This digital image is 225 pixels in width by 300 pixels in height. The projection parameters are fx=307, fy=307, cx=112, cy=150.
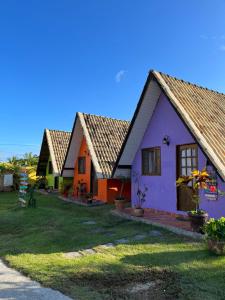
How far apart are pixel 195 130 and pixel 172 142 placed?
2296 millimetres

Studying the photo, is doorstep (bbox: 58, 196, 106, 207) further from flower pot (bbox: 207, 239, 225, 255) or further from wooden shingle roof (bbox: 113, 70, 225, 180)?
flower pot (bbox: 207, 239, 225, 255)

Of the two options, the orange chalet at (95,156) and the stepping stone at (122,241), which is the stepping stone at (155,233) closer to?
the stepping stone at (122,241)

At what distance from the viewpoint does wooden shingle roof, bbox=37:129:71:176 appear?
22.3 m

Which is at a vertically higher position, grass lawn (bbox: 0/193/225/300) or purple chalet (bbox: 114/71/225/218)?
purple chalet (bbox: 114/71/225/218)

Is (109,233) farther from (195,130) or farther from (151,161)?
(151,161)

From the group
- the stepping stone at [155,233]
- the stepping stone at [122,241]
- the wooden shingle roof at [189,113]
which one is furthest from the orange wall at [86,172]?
the stepping stone at [122,241]

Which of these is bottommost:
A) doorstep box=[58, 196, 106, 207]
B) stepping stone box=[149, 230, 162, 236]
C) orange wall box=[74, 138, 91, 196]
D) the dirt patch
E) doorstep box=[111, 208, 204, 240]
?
the dirt patch

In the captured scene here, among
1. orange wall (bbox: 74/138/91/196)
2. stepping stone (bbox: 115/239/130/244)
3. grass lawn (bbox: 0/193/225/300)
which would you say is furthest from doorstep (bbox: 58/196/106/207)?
stepping stone (bbox: 115/239/130/244)

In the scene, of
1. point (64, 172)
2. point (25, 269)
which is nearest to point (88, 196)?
point (64, 172)

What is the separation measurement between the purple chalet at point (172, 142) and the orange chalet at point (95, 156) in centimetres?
215

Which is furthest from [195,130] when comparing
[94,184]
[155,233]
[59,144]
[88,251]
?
Answer: [59,144]

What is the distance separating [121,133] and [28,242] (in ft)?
37.7

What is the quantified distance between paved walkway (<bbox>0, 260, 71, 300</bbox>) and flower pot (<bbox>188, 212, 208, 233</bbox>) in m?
4.54

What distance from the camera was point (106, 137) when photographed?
1742 centimetres
